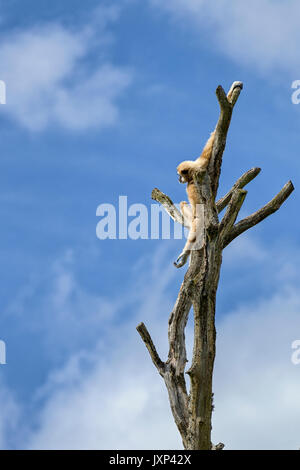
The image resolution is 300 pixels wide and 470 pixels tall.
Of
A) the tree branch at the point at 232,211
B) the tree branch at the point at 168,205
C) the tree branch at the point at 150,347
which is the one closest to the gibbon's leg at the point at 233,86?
the tree branch at the point at 232,211

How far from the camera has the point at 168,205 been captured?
43.3 feet

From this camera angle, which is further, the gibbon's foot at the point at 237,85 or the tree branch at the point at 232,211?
the gibbon's foot at the point at 237,85

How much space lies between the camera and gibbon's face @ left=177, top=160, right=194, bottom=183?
1175cm

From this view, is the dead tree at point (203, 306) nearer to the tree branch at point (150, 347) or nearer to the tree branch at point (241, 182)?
the tree branch at point (150, 347)

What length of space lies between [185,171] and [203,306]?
252 centimetres

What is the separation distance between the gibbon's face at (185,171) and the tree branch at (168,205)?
95cm

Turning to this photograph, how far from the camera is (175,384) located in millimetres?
11570

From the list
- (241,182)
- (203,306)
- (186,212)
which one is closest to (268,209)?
(241,182)

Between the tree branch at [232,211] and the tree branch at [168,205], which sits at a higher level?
the tree branch at [168,205]

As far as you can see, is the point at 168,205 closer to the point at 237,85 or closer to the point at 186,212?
the point at 186,212

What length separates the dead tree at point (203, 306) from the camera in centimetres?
1053

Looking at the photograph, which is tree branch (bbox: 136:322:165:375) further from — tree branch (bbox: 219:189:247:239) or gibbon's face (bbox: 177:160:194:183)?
gibbon's face (bbox: 177:160:194:183)

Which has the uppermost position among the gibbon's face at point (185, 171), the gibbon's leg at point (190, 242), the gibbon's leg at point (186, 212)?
the gibbon's face at point (185, 171)
